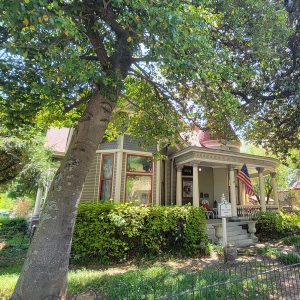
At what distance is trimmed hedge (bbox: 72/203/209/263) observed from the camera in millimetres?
8766

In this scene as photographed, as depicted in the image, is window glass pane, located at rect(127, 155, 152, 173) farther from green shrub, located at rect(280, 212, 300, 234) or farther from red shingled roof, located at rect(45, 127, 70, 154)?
green shrub, located at rect(280, 212, 300, 234)

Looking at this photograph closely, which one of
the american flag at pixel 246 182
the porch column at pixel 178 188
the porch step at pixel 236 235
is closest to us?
the porch step at pixel 236 235

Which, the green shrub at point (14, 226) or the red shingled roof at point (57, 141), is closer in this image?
the red shingled roof at point (57, 141)

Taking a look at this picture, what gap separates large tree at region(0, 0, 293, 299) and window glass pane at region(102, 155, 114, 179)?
427 cm

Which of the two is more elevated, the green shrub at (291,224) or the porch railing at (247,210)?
the porch railing at (247,210)

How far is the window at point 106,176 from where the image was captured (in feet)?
40.2

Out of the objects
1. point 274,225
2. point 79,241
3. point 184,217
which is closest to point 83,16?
point 79,241

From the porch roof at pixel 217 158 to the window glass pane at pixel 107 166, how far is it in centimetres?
356

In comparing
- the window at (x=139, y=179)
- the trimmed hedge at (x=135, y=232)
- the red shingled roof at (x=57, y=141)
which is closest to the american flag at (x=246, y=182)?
the trimmed hedge at (x=135, y=232)

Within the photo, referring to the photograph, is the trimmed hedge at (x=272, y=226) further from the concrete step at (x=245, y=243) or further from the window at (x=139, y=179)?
the window at (x=139, y=179)

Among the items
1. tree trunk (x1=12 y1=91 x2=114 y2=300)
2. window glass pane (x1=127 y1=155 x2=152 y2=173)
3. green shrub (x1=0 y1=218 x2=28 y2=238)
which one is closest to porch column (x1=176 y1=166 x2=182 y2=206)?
window glass pane (x1=127 y1=155 x2=152 y2=173)

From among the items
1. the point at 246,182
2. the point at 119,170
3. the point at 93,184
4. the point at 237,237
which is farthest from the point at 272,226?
the point at 93,184

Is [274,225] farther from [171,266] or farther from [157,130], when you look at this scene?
[157,130]

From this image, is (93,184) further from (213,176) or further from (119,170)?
(213,176)
